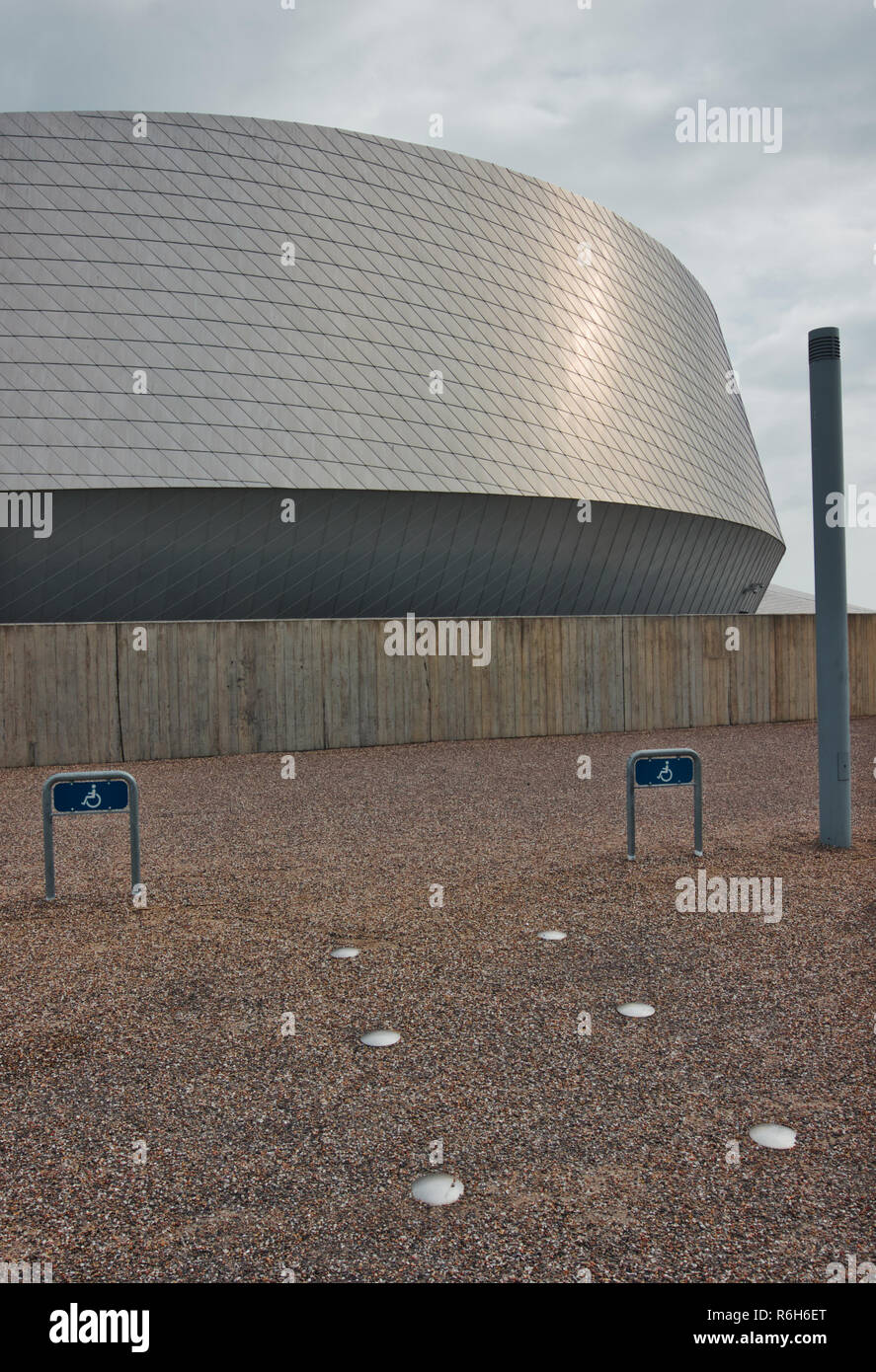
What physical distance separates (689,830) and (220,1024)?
5.39 m

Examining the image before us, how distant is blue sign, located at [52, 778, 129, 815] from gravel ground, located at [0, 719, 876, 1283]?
0.67 meters

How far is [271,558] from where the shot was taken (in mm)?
19172

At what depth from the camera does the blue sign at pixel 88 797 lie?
6.44 meters

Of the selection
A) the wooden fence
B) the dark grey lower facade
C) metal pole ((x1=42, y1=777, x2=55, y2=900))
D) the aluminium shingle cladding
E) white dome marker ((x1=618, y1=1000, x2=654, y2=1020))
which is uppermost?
the aluminium shingle cladding

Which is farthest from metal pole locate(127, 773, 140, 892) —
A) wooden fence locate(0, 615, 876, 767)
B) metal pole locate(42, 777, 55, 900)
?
wooden fence locate(0, 615, 876, 767)

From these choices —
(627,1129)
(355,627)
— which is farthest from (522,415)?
(627,1129)

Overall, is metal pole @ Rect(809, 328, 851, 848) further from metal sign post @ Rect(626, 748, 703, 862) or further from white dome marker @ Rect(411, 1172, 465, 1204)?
white dome marker @ Rect(411, 1172, 465, 1204)

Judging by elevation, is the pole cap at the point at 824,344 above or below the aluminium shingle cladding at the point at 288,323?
below

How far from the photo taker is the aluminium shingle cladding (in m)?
18.7

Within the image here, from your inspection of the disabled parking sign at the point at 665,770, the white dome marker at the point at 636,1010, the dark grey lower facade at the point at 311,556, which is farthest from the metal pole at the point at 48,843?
the dark grey lower facade at the point at 311,556

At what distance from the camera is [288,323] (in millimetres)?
20062

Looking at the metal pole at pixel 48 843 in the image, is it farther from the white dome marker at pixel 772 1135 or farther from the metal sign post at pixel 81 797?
the white dome marker at pixel 772 1135
